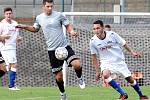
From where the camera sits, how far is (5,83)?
68.0 feet

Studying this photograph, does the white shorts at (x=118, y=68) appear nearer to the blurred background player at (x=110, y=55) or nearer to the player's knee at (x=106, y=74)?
the blurred background player at (x=110, y=55)

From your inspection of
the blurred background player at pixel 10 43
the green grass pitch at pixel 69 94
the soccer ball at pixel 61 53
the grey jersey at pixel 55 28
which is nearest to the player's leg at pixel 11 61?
the blurred background player at pixel 10 43

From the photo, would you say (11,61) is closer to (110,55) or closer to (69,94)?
(69,94)

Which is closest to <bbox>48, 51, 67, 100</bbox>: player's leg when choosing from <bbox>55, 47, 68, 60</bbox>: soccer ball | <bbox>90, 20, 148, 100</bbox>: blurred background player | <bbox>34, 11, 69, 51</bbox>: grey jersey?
<bbox>55, 47, 68, 60</bbox>: soccer ball

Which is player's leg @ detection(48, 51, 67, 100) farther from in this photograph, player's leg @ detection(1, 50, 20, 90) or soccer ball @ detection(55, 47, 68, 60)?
player's leg @ detection(1, 50, 20, 90)

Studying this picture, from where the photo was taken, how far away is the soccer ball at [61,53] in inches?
→ 492

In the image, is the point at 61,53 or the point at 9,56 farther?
the point at 9,56

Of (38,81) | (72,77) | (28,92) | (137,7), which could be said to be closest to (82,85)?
(28,92)

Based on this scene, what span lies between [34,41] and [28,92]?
5.88 m

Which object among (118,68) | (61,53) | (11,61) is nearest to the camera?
(61,53)

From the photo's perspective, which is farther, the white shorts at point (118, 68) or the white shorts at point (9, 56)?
the white shorts at point (9, 56)

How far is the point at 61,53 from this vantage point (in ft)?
41.1

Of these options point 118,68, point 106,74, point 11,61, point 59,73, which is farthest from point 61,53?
point 11,61

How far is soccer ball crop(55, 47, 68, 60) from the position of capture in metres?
12.5
